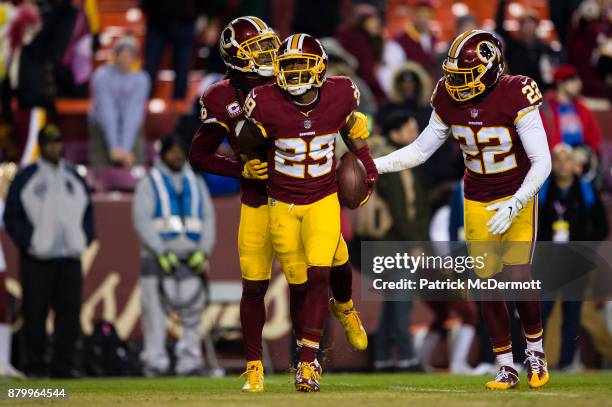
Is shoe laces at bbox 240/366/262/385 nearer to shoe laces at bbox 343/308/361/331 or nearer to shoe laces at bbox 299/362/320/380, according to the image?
shoe laces at bbox 299/362/320/380

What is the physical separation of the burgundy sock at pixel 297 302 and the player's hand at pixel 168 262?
316 centimetres

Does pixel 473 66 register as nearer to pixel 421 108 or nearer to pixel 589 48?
pixel 421 108

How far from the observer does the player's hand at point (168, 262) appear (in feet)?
38.5

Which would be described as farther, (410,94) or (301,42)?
(410,94)

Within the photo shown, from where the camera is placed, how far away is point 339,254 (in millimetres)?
8531

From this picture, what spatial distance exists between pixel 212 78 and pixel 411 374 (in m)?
3.63

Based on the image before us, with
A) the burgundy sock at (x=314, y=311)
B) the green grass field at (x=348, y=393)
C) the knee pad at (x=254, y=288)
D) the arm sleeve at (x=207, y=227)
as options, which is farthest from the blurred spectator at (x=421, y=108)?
the burgundy sock at (x=314, y=311)

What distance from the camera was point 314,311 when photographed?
26.3 ft

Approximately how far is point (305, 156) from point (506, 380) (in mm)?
1712

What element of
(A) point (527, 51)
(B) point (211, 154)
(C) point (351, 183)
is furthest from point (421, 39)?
(C) point (351, 183)

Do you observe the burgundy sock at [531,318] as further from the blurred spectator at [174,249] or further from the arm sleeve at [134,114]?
the arm sleeve at [134,114]

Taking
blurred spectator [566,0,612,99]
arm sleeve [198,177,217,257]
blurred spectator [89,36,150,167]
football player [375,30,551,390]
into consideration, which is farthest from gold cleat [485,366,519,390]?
blurred spectator [566,0,612,99]

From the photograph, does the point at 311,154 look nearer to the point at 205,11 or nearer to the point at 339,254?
the point at 339,254

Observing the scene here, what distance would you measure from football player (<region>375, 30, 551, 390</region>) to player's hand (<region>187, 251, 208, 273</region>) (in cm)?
376
